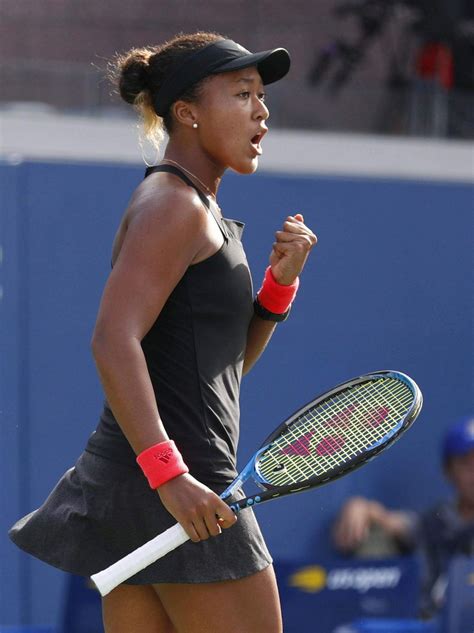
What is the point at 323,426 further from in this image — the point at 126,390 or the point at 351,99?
the point at 351,99

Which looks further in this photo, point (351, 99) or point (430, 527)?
point (351, 99)

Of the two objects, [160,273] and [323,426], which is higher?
[160,273]

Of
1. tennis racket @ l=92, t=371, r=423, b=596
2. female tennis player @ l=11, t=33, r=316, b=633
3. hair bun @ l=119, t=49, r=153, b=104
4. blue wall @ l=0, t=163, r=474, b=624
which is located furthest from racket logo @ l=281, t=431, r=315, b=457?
blue wall @ l=0, t=163, r=474, b=624

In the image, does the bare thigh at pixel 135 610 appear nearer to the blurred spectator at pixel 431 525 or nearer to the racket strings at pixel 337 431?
the racket strings at pixel 337 431

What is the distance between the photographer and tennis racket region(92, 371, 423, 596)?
88.6 inches

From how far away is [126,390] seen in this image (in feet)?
7.14

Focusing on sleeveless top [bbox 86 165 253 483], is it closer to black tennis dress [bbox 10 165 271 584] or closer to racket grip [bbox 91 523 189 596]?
black tennis dress [bbox 10 165 271 584]

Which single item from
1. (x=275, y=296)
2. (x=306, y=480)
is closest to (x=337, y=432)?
(x=306, y=480)

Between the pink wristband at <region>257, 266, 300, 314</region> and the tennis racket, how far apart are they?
0.20 meters

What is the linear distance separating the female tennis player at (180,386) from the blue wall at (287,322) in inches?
103

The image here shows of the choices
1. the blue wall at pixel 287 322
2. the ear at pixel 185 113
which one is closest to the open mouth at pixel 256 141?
the ear at pixel 185 113

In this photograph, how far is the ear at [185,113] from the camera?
244 cm

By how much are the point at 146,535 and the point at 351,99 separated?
4.14 metres

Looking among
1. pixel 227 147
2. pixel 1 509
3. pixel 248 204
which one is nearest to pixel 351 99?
pixel 248 204
